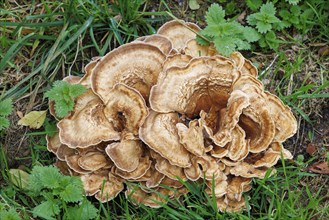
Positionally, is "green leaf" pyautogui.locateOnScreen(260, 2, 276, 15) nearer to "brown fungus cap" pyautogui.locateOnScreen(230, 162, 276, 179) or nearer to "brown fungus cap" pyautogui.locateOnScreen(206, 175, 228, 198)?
"brown fungus cap" pyautogui.locateOnScreen(230, 162, 276, 179)

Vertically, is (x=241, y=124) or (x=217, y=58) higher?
(x=217, y=58)

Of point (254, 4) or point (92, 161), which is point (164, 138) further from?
point (254, 4)

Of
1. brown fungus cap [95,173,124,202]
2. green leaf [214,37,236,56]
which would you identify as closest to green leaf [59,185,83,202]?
brown fungus cap [95,173,124,202]

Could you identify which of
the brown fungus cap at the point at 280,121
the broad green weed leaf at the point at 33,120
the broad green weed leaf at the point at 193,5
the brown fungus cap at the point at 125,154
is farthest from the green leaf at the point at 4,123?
the brown fungus cap at the point at 280,121

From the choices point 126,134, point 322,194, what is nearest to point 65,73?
point 126,134

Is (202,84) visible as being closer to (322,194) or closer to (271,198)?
(271,198)
